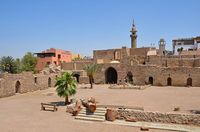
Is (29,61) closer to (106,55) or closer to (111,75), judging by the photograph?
(106,55)

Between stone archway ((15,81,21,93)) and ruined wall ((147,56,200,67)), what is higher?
ruined wall ((147,56,200,67))

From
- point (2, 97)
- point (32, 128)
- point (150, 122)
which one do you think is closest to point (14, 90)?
point (2, 97)

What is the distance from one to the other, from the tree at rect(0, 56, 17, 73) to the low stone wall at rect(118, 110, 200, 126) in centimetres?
3720

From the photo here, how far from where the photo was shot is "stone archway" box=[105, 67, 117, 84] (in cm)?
4616

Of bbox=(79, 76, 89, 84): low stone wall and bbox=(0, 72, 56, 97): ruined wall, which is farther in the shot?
bbox=(79, 76, 89, 84): low stone wall

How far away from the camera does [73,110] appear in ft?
59.5

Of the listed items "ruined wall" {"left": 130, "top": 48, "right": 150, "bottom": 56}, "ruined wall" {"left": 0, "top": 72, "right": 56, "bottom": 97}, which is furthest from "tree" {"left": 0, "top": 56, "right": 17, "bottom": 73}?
"ruined wall" {"left": 130, "top": 48, "right": 150, "bottom": 56}

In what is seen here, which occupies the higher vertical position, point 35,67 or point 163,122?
point 35,67

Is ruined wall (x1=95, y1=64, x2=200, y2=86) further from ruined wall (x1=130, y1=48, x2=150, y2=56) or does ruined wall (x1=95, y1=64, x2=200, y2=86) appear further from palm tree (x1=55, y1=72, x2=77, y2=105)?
palm tree (x1=55, y1=72, x2=77, y2=105)

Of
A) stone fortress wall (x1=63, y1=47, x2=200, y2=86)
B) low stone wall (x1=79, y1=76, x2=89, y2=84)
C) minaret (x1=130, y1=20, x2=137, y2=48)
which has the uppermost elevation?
minaret (x1=130, y1=20, x2=137, y2=48)

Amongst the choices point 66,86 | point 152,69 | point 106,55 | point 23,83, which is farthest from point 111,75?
point 66,86

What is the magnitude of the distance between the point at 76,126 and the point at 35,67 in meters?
48.8

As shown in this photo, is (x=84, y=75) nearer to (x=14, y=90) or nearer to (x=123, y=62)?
(x=123, y=62)

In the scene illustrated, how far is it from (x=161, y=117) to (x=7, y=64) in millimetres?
39597
